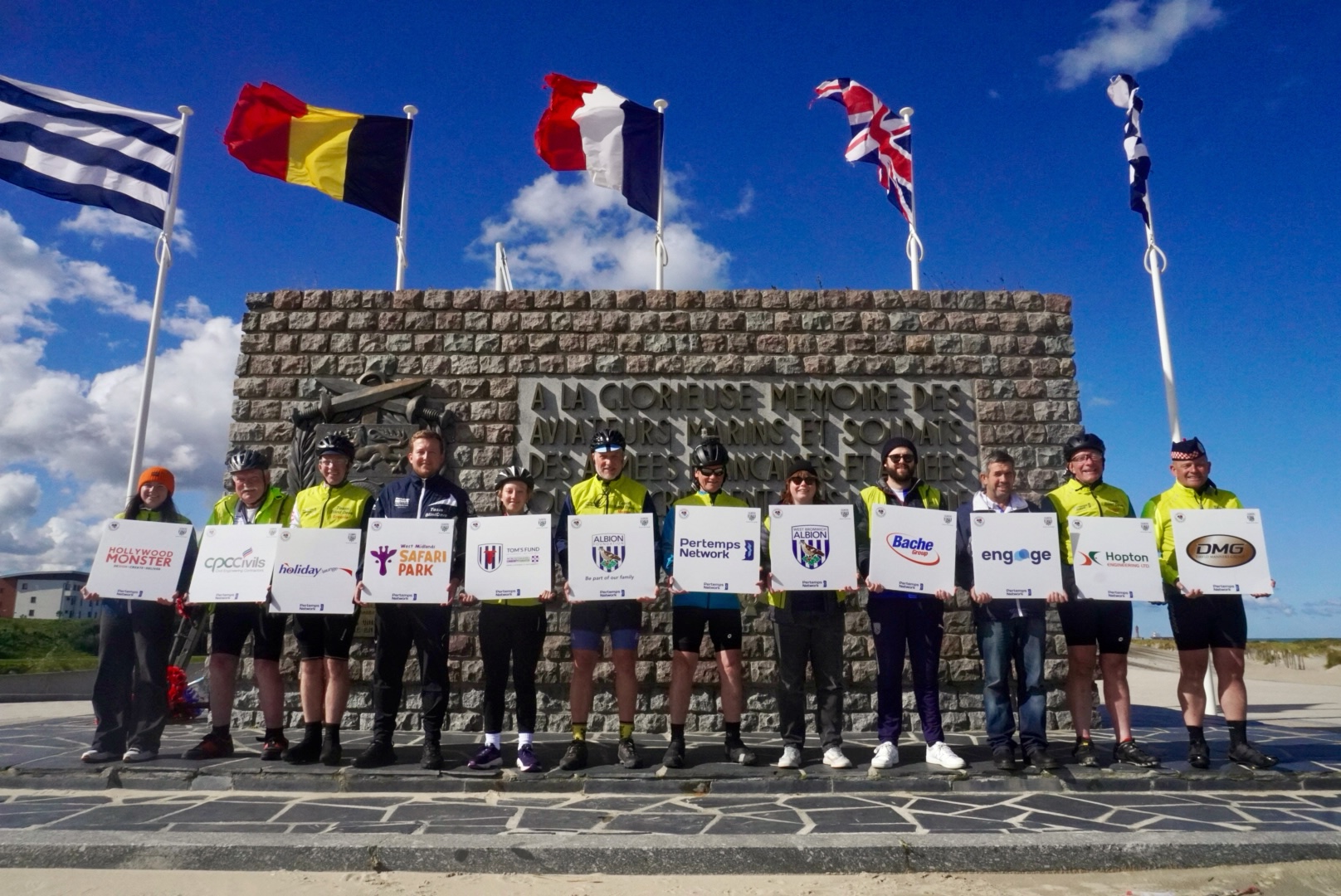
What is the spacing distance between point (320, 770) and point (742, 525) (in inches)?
106

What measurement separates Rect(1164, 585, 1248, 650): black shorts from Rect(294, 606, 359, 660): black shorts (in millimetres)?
4739

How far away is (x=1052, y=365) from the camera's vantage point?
6562 mm

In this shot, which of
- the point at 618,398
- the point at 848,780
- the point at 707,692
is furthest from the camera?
the point at 618,398

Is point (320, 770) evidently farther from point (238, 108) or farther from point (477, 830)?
point (238, 108)

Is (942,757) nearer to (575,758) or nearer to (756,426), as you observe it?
(575,758)

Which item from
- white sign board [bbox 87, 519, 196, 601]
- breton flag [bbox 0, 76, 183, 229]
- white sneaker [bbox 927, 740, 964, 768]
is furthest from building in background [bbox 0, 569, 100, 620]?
white sneaker [bbox 927, 740, 964, 768]

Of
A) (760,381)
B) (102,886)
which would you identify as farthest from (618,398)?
(102,886)

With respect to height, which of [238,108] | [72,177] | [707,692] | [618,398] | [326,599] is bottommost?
[707,692]

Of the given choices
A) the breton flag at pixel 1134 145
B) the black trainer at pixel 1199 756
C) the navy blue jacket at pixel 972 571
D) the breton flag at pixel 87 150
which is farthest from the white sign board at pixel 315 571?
the breton flag at pixel 1134 145

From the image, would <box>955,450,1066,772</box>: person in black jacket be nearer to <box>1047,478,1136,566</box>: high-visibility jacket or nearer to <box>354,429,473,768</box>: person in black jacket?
<box>1047,478,1136,566</box>: high-visibility jacket

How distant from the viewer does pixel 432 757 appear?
14.4ft

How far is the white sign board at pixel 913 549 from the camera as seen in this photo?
4.41m

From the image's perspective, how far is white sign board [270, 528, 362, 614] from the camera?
4457mm

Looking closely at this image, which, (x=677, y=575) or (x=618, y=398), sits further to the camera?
(x=618, y=398)
